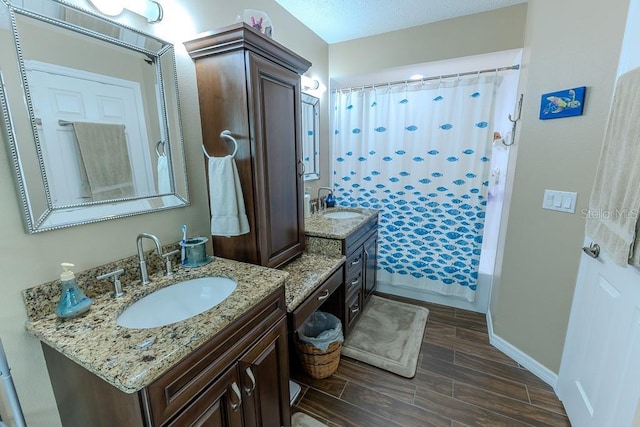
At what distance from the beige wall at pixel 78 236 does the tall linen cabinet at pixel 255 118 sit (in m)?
0.10

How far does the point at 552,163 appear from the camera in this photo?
1623mm

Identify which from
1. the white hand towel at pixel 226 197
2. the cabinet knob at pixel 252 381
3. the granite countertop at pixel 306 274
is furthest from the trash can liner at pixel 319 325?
the white hand towel at pixel 226 197

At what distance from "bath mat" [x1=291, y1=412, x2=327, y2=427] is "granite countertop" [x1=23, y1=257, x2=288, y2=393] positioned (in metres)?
0.89

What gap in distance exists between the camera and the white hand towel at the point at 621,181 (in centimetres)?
100

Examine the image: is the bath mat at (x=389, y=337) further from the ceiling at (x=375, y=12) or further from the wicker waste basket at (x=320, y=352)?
the ceiling at (x=375, y=12)

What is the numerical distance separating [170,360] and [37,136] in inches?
34.3

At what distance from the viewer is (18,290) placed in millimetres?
912

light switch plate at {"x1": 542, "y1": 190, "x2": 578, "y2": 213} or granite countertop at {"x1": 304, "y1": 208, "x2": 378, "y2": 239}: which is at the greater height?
light switch plate at {"x1": 542, "y1": 190, "x2": 578, "y2": 213}

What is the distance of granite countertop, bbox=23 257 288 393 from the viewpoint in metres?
0.70

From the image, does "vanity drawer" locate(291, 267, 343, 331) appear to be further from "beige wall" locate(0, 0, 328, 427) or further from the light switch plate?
the light switch plate

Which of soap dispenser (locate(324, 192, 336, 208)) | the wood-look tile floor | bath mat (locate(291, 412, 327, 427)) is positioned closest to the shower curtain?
soap dispenser (locate(324, 192, 336, 208))

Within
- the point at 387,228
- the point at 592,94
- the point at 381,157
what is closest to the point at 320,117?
the point at 381,157

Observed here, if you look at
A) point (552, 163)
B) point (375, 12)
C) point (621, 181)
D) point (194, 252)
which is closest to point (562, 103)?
point (552, 163)

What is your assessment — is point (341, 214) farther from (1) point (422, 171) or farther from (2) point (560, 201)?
(2) point (560, 201)
